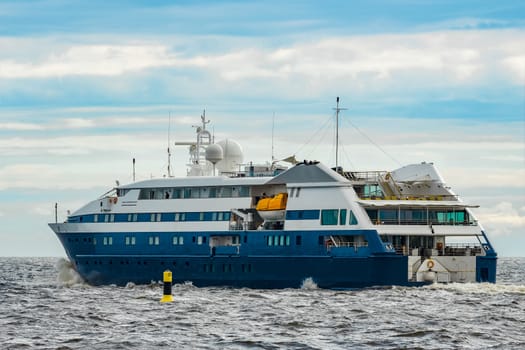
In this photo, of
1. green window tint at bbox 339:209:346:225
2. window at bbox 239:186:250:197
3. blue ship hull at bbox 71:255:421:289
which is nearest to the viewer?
blue ship hull at bbox 71:255:421:289

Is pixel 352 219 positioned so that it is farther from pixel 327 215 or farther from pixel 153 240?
pixel 153 240

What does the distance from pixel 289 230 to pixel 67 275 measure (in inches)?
663

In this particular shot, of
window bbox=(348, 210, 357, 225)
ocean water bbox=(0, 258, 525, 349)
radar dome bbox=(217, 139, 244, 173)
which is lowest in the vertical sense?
ocean water bbox=(0, 258, 525, 349)

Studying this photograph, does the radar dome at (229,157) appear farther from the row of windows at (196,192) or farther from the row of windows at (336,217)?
the row of windows at (336,217)

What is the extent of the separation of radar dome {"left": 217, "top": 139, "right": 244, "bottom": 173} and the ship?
3324 mm

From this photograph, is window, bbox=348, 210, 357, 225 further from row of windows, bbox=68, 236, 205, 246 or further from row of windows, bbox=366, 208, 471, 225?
row of windows, bbox=68, 236, 205, 246

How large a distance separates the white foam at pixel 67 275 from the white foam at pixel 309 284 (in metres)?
15.9

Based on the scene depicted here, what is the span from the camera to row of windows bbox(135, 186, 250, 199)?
5921cm

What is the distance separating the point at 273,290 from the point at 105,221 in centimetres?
1287

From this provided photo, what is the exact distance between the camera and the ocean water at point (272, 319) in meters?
34.8

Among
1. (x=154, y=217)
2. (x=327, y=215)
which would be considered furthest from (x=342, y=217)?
(x=154, y=217)

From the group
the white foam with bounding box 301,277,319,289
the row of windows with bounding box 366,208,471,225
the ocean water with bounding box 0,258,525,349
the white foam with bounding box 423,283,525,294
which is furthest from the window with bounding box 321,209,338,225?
the white foam with bounding box 423,283,525,294

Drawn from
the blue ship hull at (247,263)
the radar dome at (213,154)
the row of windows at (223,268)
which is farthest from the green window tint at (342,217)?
the radar dome at (213,154)

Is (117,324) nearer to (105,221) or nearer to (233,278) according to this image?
(233,278)
